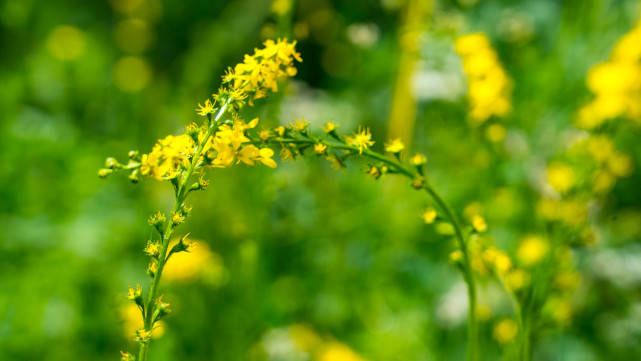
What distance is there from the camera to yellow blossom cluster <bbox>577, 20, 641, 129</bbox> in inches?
75.2

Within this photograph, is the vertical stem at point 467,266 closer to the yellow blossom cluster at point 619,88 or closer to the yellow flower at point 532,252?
the yellow flower at point 532,252

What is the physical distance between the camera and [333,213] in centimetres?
306

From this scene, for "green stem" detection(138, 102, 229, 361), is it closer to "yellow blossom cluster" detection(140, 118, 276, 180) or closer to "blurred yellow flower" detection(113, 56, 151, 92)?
"yellow blossom cluster" detection(140, 118, 276, 180)

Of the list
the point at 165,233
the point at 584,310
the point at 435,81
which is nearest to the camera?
the point at 165,233

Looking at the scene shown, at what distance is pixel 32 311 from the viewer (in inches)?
103

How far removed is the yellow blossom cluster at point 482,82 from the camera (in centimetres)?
204

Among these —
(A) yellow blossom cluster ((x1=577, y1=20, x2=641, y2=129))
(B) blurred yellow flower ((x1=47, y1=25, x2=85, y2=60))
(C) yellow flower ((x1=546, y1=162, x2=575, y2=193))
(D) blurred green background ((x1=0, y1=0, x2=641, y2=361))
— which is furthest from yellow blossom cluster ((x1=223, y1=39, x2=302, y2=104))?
(B) blurred yellow flower ((x1=47, y1=25, x2=85, y2=60))

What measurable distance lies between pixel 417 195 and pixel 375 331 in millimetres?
910

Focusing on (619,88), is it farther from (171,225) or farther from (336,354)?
(171,225)

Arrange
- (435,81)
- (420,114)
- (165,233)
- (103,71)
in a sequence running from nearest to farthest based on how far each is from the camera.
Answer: (165,233), (435,81), (420,114), (103,71)

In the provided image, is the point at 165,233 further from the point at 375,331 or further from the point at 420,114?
the point at 420,114

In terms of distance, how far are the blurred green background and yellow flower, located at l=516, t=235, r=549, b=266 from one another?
1.24 feet

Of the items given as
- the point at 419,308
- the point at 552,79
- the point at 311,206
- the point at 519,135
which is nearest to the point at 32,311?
the point at 311,206

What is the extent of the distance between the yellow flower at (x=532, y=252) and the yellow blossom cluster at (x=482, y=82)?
455 millimetres
